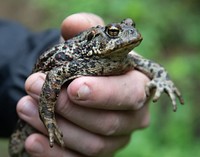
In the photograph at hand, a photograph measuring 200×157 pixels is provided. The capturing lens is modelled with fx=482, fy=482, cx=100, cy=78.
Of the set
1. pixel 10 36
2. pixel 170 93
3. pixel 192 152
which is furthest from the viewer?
pixel 192 152

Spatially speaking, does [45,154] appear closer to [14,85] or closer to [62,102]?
[62,102]

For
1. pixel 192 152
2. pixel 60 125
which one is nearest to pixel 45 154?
pixel 60 125

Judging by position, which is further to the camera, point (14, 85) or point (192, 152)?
point (192, 152)

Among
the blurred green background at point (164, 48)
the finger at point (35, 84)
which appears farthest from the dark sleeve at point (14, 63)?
the blurred green background at point (164, 48)

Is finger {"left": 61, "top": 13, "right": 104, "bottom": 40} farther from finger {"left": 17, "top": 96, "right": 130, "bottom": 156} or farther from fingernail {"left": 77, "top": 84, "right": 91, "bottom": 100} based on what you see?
fingernail {"left": 77, "top": 84, "right": 91, "bottom": 100}

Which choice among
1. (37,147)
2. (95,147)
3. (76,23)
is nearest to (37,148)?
(37,147)

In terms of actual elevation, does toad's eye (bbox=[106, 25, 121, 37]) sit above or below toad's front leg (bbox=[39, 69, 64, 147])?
above

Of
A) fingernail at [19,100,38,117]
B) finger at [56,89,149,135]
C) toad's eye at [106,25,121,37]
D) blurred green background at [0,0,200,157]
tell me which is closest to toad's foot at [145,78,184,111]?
finger at [56,89,149,135]

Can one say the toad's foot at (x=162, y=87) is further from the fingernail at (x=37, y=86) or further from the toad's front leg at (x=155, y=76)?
the fingernail at (x=37, y=86)
